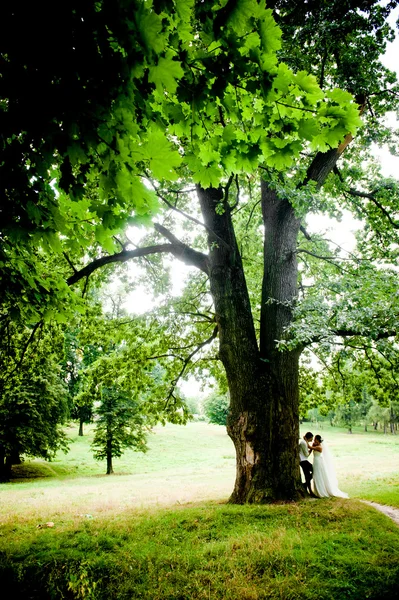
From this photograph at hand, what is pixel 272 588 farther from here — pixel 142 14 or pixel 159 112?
pixel 142 14

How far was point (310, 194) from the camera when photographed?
6070mm

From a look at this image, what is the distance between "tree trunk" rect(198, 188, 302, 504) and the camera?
737cm

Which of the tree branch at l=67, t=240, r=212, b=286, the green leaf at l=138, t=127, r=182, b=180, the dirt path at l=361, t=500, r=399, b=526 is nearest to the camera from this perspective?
the green leaf at l=138, t=127, r=182, b=180

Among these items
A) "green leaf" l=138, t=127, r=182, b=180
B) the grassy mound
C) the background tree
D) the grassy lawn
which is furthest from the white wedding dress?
the background tree

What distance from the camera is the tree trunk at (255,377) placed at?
24.2ft

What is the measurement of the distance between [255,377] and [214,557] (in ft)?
12.1

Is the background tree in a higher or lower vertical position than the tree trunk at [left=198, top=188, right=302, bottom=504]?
lower

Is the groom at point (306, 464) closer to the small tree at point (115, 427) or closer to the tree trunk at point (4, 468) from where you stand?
the small tree at point (115, 427)

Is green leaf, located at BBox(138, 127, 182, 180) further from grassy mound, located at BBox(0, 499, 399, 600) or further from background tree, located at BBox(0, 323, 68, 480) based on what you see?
background tree, located at BBox(0, 323, 68, 480)

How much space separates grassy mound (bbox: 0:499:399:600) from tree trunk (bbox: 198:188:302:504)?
77 centimetres

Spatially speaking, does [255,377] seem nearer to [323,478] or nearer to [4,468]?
[323,478]

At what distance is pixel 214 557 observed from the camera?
4699mm

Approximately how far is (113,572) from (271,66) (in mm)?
5880

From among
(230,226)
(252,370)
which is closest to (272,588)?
(252,370)
